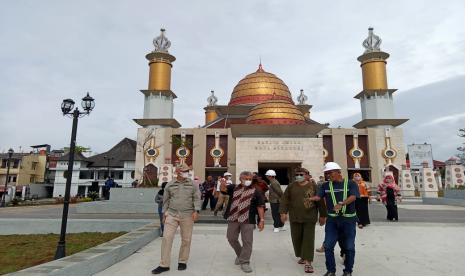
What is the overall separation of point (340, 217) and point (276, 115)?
2145 cm

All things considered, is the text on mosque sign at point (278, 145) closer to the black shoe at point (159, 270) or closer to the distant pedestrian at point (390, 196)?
the distant pedestrian at point (390, 196)

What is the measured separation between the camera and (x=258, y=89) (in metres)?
36.2

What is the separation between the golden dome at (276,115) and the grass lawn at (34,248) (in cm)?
1827

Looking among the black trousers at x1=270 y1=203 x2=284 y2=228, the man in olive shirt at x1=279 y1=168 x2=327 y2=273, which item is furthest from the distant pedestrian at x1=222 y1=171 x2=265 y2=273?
the black trousers at x1=270 y1=203 x2=284 y2=228

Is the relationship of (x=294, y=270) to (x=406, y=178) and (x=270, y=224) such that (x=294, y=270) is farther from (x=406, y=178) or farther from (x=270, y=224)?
(x=406, y=178)

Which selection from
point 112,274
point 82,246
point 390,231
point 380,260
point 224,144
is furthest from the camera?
point 224,144

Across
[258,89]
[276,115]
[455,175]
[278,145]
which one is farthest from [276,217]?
[258,89]

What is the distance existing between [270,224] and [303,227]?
5007 mm

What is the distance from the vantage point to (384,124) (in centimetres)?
3631

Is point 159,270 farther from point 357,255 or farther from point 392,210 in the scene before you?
point 392,210

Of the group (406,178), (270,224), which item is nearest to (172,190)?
(270,224)

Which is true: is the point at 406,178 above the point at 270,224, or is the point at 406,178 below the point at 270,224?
above

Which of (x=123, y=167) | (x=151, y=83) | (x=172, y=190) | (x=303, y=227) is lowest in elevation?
(x=303, y=227)

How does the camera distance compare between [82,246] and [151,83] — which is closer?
[82,246]
